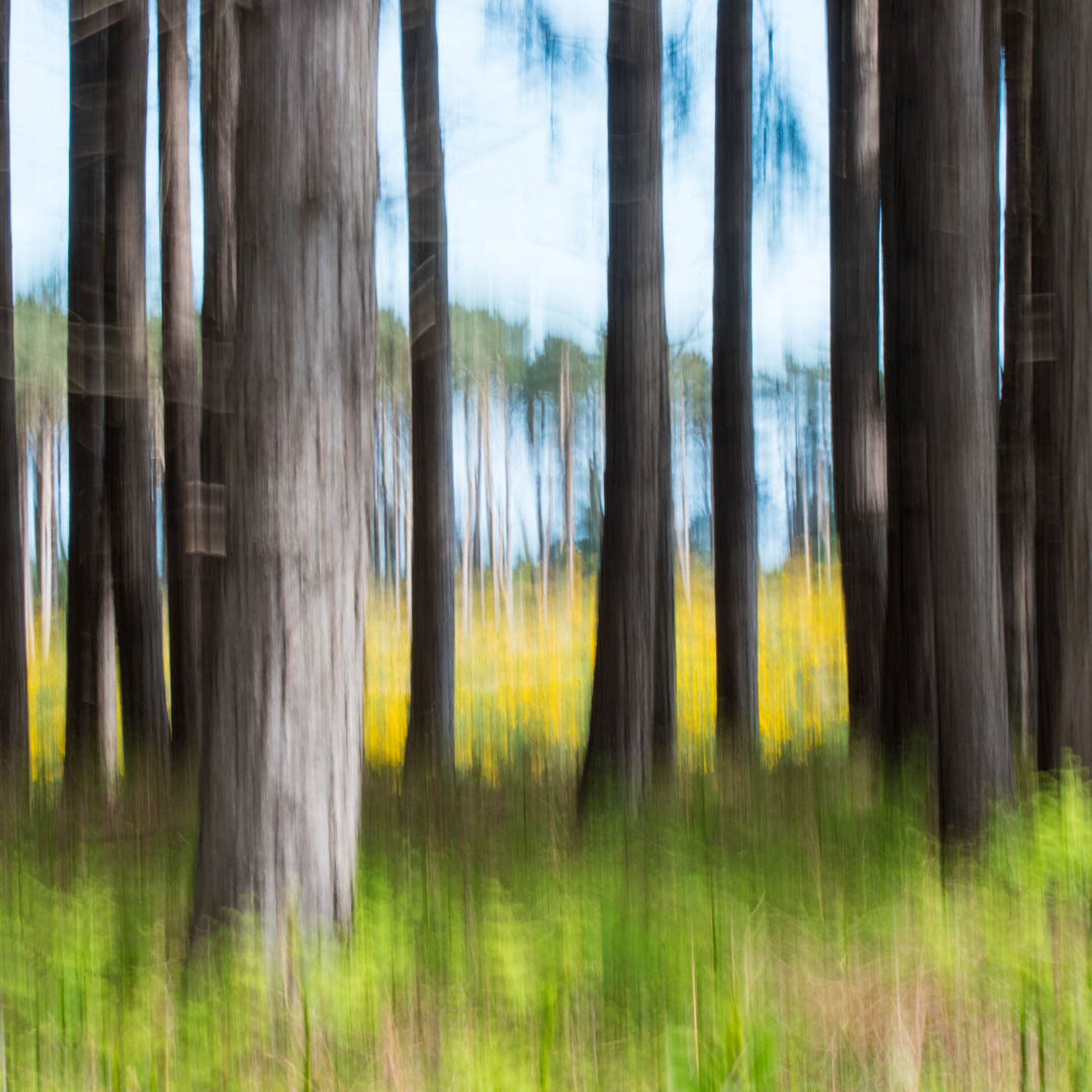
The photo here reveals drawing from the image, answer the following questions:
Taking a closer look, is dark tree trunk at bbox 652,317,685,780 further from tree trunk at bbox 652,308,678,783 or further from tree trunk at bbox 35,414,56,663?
tree trunk at bbox 35,414,56,663

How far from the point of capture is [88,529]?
7121mm

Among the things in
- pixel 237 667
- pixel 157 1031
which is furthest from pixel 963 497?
pixel 157 1031

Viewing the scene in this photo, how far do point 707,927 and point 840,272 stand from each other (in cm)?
500

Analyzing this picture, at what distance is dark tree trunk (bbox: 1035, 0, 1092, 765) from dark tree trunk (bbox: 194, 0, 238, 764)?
297 centimetres

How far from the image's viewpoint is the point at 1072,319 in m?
4.37

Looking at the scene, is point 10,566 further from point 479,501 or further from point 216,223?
point 479,501

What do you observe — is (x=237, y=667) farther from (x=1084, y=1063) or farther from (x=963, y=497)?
(x=963, y=497)

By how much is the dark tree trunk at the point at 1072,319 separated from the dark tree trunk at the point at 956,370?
30 centimetres

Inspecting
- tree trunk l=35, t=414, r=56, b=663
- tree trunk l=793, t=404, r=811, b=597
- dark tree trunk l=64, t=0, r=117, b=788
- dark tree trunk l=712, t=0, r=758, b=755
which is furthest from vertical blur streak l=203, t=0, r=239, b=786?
tree trunk l=793, t=404, r=811, b=597

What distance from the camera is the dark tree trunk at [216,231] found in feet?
14.5

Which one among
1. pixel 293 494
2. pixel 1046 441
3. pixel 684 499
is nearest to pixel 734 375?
pixel 1046 441

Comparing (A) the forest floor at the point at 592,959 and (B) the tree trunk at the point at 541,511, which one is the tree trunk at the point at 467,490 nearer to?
(B) the tree trunk at the point at 541,511

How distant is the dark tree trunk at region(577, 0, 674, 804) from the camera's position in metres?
5.39

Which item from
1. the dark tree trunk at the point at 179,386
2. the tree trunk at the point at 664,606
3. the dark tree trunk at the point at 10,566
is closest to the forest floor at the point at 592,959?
the tree trunk at the point at 664,606
